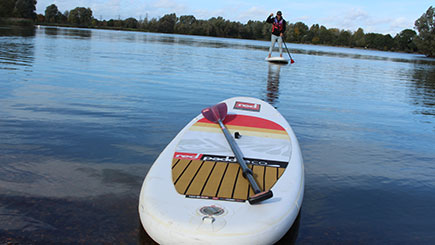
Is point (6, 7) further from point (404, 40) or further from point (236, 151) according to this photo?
point (236, 151)

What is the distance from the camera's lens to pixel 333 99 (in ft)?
30.0

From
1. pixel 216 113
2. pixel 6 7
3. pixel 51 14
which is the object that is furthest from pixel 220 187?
pixel 51 14

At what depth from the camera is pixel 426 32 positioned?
59.1 metres

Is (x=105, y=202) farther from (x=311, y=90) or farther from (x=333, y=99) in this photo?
(x=311, y=90)

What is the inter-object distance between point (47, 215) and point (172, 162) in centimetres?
105

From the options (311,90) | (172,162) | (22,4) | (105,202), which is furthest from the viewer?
(22,4)

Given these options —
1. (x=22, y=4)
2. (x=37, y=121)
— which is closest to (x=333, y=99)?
(x=37, y=121)

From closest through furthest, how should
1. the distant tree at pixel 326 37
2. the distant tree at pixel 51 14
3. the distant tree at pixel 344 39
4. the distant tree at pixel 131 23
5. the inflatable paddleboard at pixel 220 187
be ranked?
the inflatable paddleboard at pixel 220 187 < the distant tree at pixel 344 39 < the distant tree at pixel 326 37 < the distant tree at pixel 51 14 < the distant tree at pixel 131 23

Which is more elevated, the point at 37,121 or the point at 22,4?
the point at 22,4

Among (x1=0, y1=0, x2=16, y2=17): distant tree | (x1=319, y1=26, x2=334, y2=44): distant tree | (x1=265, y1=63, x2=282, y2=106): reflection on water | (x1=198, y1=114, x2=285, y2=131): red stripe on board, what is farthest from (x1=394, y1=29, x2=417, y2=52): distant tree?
(x1=198, y1=114, x2=285, y2=131): red stripe on board

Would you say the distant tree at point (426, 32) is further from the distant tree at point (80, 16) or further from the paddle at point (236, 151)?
the distant tree at point (80, 16)

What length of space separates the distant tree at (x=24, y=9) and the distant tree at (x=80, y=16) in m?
24.8

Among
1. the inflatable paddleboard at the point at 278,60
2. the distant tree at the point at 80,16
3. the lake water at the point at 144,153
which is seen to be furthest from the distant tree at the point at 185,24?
the lake water at the point at 144,153

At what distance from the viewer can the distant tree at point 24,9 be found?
80.9 m
